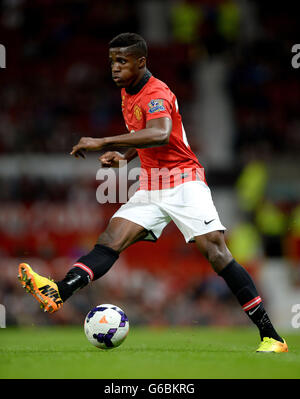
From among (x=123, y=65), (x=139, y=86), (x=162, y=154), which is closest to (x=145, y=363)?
(x=162, y=154)

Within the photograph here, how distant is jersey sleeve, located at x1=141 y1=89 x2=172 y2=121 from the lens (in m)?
6.12

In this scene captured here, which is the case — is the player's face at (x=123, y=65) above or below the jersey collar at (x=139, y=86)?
above

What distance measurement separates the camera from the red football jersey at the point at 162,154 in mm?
6441

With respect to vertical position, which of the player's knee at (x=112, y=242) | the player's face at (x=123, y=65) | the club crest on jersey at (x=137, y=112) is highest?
the player's face at (x=123, y=65)

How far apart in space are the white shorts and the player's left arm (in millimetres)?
684

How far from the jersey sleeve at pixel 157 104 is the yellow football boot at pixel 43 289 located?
5.17ft

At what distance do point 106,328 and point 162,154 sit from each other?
1.60 meters

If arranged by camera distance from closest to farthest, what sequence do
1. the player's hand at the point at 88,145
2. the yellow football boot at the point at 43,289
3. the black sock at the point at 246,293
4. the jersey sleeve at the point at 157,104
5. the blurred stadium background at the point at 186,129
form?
the player's hand at the point at 88,145 → the yellow football boot at the point at 43,289 → the jersey sleeve at the point at 157,104 → the black sock at the point at 246,293 → the blurred stadium background at the point at 186,129

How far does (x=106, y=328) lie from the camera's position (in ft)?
20.2

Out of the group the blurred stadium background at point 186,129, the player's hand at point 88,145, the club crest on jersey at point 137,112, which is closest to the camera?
the player's hand at point 88,145

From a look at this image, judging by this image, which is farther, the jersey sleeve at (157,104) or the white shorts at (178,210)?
the white shorts at (178,210)

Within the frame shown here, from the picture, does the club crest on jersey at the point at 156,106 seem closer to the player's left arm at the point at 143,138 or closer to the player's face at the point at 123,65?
the player's left arm at the point at 143,138

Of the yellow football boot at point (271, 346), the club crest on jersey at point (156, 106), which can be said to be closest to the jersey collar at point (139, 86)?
the club crest on jersey at point (156, 106)

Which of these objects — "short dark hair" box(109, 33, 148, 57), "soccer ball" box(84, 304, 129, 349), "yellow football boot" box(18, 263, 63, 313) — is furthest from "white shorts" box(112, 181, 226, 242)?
"short dark hair" box(109, 33, 148, 57)
